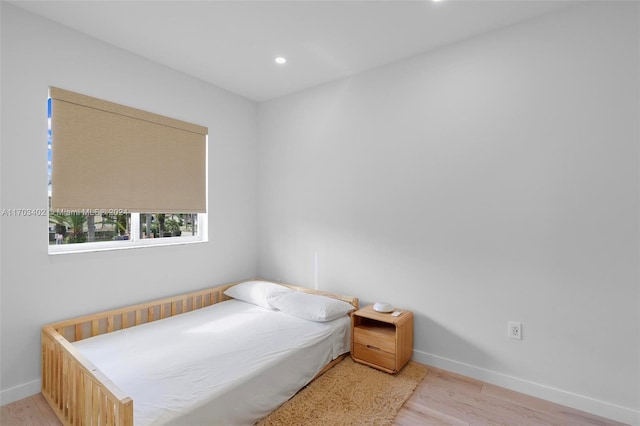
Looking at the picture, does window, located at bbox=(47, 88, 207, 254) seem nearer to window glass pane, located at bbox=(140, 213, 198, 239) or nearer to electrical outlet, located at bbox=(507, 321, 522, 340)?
window glass pane, located at bbox=(140, 213, 198, 239)

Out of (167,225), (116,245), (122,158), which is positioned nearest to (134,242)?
(116,245)

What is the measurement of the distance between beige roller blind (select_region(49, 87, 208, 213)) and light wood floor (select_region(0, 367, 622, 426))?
1346mm

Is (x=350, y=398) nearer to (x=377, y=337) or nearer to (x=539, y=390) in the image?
A: (x=377, y=337)

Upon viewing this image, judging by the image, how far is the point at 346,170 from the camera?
10.3ft

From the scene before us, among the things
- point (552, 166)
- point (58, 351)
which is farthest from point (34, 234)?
point (552, 166)

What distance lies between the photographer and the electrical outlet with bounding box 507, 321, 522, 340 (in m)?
2.24

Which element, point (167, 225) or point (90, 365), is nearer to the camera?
point (90, 365)

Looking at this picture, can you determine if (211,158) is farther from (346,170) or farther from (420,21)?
(420,21)

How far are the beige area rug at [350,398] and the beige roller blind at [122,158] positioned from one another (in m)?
2.02

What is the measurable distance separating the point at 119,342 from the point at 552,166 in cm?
331

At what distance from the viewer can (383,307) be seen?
2.65 meters

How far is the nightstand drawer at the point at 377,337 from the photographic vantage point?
8.06 ft

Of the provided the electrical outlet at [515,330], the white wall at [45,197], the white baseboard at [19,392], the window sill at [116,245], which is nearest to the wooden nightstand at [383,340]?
the electrical outlet at [515,330]

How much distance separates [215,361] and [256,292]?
1159mm
